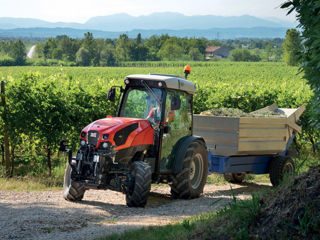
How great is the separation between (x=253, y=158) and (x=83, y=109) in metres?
4.39

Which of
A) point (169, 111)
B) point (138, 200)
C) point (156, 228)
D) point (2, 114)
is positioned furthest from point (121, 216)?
point (2, 114)

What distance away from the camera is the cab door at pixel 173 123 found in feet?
→ 29.9

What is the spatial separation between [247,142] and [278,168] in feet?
3.77

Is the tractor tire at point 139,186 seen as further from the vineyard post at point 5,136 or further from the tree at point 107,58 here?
the tree at point 107,58

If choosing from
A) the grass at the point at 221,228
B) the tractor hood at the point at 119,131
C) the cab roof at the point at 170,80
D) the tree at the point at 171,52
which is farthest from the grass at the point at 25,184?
the tree at the point at 171,52

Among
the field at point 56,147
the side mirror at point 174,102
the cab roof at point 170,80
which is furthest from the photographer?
the cab roof at point 170,80

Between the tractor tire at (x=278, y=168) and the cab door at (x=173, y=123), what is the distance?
217cm

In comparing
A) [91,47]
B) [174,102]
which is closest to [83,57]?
[91,47]

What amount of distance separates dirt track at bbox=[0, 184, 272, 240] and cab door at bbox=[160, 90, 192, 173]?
80 centimetres

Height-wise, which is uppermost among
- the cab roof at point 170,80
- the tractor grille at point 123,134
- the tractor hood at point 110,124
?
the cab roof at point 170,80

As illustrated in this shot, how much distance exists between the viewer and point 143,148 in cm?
888

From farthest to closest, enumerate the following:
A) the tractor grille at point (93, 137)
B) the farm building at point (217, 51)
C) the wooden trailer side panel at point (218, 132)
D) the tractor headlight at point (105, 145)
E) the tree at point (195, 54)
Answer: the farm building at point (217, 51) → the tree at point (195, 54) → the wooden trailer side panel at point (218, 132) → the tractor grille at point (93, 137) → the tractor headlight at point (105, 145)

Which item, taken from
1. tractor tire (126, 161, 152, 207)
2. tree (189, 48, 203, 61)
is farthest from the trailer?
tree (189, 48, 203, 61)

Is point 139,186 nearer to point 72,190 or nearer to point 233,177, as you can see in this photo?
point 72,190
